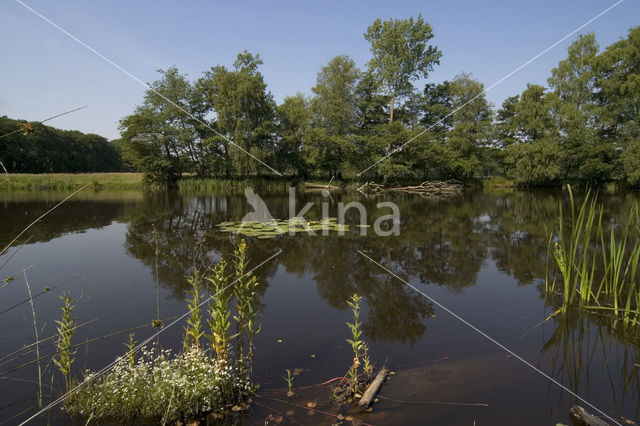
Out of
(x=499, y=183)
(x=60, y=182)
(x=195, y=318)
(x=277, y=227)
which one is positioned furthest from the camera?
(x=499, y=183)

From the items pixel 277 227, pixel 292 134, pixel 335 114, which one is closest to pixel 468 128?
pixel 335 114

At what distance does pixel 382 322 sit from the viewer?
5.14 m

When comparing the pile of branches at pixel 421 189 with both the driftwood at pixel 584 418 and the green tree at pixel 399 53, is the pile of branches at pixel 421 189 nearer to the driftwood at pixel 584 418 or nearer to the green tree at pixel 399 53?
the green tree at pixel 399 53

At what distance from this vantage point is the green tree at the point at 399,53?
110 ft

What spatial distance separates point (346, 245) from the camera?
33.5 feet

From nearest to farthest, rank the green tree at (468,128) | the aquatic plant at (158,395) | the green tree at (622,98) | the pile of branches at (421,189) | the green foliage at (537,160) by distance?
the aquatic plant at (158,395), the green tree at (622,98), the pile of branches at (421,189), the green foliage at (537,160), the green tree at (468,128)

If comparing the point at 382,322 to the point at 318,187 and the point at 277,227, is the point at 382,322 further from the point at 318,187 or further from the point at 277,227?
the point at 318,187

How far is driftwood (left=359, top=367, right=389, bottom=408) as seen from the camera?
3.26 metres

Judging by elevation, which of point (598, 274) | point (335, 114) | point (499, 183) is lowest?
point (598, 274)

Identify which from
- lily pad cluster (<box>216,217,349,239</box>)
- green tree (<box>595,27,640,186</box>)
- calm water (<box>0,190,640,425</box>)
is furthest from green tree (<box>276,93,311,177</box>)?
calm water (<box>0,190,640,425</box>)

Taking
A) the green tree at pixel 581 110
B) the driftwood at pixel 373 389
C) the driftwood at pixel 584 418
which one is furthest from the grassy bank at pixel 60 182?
the green tree at pixel 581 110

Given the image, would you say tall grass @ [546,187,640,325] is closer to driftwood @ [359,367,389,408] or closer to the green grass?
driftwood @ [359,367,389,408]

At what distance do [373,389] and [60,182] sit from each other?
137 ft

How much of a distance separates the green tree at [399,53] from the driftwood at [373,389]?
33.4m
